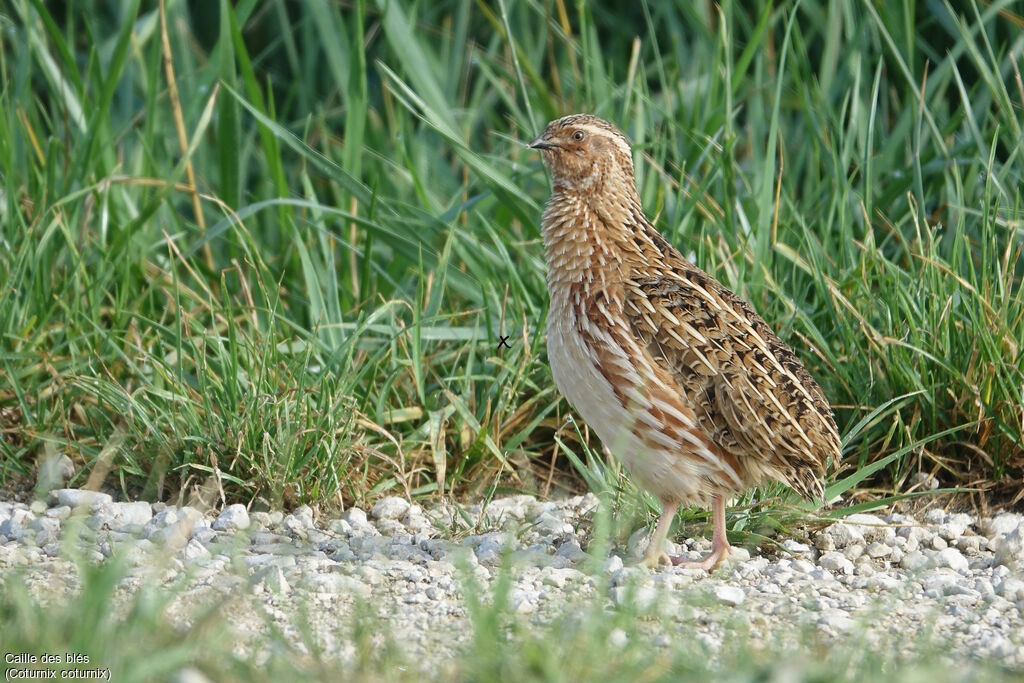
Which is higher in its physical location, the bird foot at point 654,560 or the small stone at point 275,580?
the small stone at point 275,580

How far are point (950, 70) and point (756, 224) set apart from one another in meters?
1.60

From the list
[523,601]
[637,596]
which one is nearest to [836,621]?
[637,596]

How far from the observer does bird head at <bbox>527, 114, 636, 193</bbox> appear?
507cm

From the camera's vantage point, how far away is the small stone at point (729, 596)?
13.7ft

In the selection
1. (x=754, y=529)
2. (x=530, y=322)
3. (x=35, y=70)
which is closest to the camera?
(x=754, y=529)

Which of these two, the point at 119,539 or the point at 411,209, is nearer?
the point at 119,539

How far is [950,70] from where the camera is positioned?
6883mm

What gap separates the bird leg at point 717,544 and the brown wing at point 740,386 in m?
0.13

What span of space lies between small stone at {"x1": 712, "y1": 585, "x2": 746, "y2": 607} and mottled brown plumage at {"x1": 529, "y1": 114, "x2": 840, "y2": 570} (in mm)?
415

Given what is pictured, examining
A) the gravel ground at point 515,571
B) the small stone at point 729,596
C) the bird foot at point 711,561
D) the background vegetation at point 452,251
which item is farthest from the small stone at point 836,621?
the background vegetation at point 452,251

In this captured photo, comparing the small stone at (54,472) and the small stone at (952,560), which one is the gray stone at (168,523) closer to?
the small stone at (54,472)

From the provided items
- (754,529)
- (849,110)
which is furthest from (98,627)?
(849,110)

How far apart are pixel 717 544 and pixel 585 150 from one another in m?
1.44

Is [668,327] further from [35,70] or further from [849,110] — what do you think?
[35,70]
